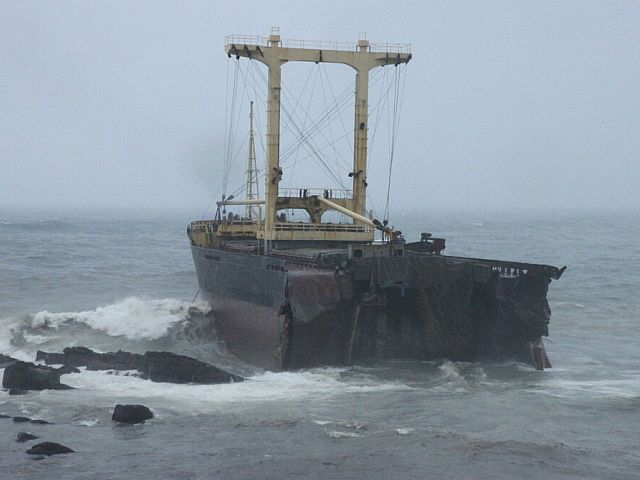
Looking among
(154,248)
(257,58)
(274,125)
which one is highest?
(257,58)

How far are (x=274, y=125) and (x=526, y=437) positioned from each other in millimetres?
15516

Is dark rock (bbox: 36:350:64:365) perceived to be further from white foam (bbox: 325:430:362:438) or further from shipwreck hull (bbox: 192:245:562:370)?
white foam (bbox: 325:430:362:438)

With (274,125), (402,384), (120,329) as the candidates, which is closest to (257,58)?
(274,125)

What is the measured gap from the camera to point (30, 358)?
2673 cm

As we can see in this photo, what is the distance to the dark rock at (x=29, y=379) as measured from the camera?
20922 mm

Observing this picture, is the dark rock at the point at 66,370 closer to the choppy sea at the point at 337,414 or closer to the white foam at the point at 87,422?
the choppy sea at the point at 337,414

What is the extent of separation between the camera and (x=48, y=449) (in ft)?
51.8

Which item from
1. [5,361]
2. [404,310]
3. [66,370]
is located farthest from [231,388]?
[5,361]

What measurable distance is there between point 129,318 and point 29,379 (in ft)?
44.1

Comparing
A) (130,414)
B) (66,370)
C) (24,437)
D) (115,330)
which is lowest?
(115,330)

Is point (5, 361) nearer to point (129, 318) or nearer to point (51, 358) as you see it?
point (51, 358)

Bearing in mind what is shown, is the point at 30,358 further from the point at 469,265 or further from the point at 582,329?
the point at 582,329

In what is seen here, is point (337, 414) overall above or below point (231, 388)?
above

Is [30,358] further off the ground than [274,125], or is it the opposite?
[274,125]
